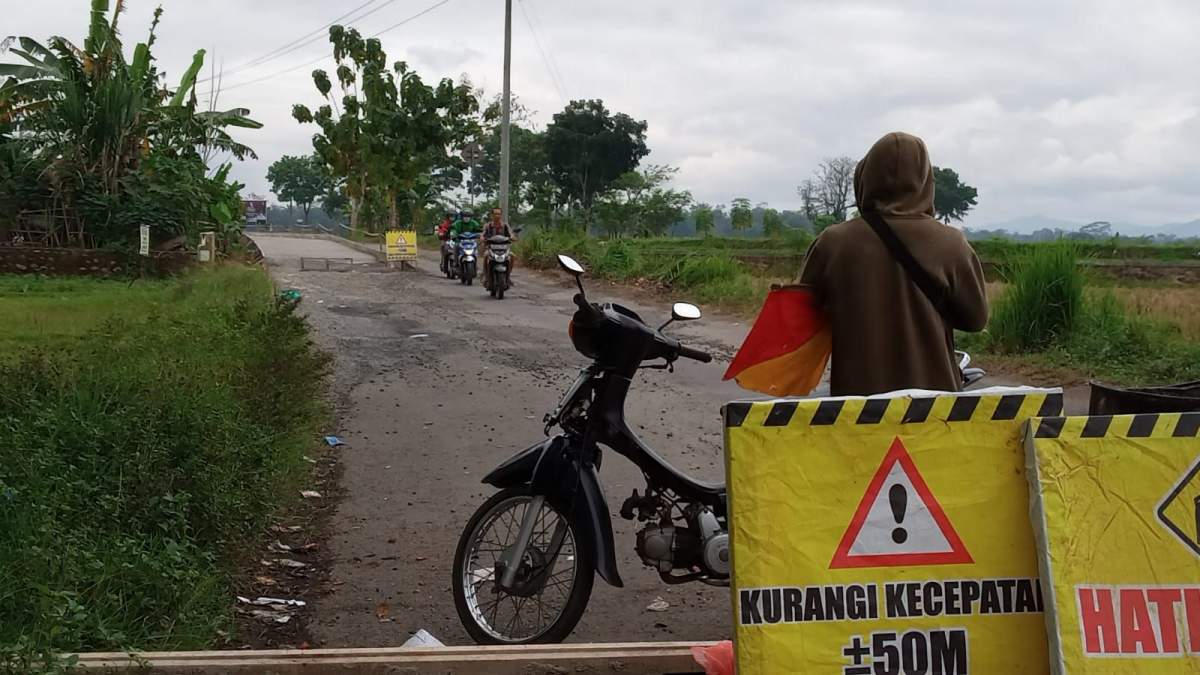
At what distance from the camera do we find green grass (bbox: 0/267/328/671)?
3.71m

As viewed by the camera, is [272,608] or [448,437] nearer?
[272,608]

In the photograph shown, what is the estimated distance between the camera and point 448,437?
782cm

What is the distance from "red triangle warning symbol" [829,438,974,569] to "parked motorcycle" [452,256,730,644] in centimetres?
109

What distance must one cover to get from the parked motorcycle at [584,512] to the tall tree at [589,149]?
131 ft

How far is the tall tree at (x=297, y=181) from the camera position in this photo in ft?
291

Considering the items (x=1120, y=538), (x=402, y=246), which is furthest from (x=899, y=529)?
(x=402, y=246)

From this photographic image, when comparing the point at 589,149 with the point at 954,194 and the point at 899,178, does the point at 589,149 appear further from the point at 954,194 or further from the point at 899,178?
the point at 899,178

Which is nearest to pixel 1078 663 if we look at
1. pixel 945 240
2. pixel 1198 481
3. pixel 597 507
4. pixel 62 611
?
pixel 1198 481

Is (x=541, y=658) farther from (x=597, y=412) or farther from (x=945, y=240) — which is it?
(x=945, y=240)

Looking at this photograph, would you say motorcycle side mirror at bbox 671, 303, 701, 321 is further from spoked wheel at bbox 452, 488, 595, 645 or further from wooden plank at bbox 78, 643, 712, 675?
wooden plank at bbox 78, 643, 712, 675

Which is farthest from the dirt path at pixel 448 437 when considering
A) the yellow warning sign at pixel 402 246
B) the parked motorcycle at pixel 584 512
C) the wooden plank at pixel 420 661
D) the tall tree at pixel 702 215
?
the tall tree at pixel 702 215

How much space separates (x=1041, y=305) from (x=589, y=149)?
33.5 meters

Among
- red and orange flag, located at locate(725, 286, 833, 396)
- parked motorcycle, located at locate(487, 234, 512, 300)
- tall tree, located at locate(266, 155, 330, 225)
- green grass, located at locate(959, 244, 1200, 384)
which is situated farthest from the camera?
tall tree, located at locate(266, 155, 330, 225)

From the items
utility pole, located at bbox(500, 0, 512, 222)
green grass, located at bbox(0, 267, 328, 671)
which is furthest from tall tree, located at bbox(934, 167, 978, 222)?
green grass, located at bbox(0, 267, 328, 671)
